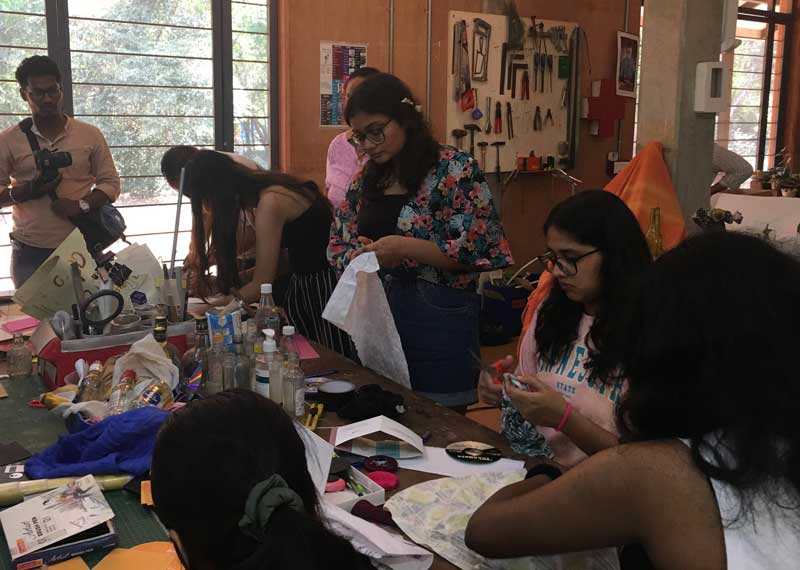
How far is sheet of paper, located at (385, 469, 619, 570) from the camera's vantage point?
4.14ft

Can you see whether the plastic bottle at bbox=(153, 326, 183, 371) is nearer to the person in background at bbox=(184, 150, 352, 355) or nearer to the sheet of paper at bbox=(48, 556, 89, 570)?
the person in background at bbox=(184, 150, 352, 355)

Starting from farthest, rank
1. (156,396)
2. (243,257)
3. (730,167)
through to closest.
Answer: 1. (730,167)
2. (243,257)
3. (156,396)

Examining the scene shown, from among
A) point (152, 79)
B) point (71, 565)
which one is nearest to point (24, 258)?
point (152, 79)

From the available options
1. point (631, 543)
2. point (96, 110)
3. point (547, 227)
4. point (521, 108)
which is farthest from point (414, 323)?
point (521, 108)

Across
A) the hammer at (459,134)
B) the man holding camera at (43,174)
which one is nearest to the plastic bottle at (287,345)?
the man holding camera at (43,174)

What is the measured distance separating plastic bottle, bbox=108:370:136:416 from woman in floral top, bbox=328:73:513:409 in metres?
0.78

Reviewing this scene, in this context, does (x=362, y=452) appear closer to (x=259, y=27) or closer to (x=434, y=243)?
(x=434, y=243)

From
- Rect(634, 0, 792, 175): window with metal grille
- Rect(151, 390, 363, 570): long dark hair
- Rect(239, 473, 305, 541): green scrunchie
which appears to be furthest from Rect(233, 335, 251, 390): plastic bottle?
Rect(634, 0, 792, 175): window with metal grille

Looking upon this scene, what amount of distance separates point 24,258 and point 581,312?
9.09ft

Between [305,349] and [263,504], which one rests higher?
[263,504]

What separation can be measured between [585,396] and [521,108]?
13.9 feet

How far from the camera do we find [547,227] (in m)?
1.96

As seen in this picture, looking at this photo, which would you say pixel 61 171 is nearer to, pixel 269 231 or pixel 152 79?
pixel 152 79

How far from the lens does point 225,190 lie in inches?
106
